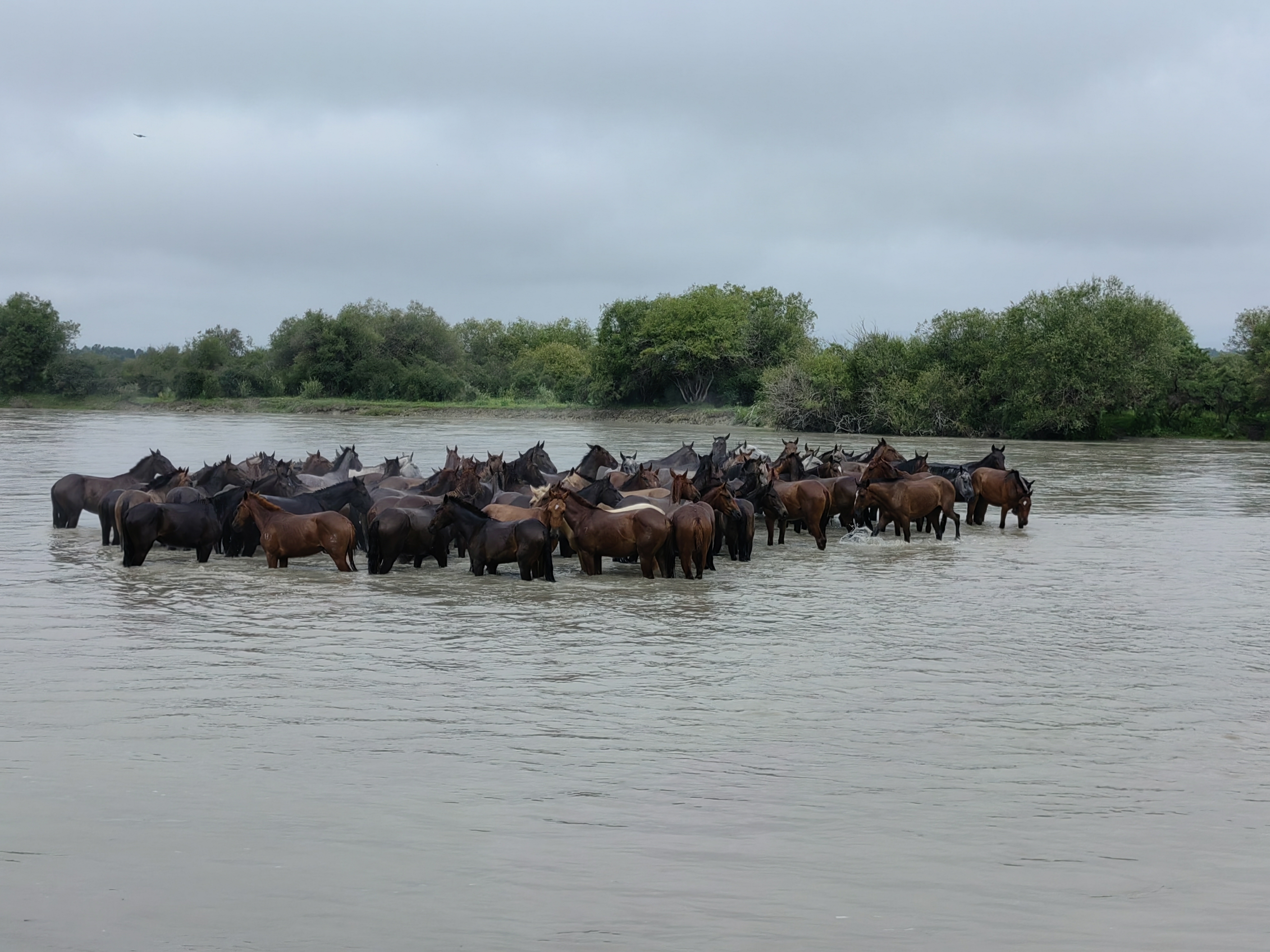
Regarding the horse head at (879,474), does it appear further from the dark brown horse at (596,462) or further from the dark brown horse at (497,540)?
the dark brown horse at (497,540)

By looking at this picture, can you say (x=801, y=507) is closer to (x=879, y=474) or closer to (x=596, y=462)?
(x=879, y=474)

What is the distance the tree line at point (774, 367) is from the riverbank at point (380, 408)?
4.14 feet

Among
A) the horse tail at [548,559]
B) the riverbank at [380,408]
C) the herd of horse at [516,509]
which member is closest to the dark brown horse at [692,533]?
the herd of horse at [516,509]

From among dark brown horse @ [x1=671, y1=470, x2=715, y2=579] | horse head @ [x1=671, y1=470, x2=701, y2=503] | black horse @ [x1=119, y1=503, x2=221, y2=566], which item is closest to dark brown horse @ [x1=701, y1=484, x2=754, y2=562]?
horse head @ [x1=671, y1=470, x2=701, y2=503]

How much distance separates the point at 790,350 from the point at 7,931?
255 feet

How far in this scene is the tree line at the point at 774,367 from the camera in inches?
2256

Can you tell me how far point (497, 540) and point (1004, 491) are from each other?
9295 mm

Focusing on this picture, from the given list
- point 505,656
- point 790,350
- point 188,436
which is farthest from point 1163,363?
point 505,656

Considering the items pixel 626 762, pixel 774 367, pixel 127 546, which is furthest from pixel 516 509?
pixel 774 367

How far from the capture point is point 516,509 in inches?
570

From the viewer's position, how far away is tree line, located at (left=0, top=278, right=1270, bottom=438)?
2256 inches

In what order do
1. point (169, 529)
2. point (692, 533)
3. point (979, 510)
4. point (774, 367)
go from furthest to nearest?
point (774, 367), point (979, 510), point (169, 529), point (692, 533)

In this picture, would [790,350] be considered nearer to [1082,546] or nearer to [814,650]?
[1082,546]

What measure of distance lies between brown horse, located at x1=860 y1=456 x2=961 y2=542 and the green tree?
92.1m
